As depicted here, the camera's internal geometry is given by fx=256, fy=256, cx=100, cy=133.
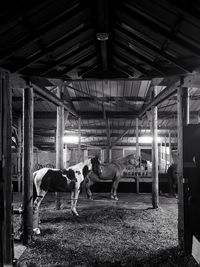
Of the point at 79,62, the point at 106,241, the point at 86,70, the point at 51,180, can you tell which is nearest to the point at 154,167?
the point at 51,180

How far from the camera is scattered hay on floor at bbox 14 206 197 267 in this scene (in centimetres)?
500

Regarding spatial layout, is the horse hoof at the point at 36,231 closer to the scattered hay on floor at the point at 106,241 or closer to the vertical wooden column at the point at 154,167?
the scattered hay on floor at the point at 106,241

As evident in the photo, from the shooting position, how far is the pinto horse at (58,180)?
753cm

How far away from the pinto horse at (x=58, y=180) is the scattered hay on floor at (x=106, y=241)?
0.87 meters

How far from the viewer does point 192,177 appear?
510 cm

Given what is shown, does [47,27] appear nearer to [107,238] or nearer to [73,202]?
[107,238]

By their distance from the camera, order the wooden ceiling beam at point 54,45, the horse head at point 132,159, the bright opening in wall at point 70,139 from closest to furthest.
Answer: the wooden ceiling beam at point 54,45, the horse head at point 132,159, the bright opening in wall at point 70,139

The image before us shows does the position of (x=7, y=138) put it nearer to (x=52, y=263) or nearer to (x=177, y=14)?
(x=52, y=263)

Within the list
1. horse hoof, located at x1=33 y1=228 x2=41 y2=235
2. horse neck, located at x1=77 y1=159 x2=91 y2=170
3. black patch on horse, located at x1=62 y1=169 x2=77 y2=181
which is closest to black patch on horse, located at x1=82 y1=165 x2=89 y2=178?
horse neck, located at x1=77 y1=159 x2=91 y2=170

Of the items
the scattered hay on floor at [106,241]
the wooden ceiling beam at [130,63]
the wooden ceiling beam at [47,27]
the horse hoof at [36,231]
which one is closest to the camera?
the wooden ceiling beam at [47,27]

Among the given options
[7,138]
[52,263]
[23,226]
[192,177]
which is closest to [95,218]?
[23,226]

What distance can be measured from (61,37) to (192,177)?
3738 millimetres

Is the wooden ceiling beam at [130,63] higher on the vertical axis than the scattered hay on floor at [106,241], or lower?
higher

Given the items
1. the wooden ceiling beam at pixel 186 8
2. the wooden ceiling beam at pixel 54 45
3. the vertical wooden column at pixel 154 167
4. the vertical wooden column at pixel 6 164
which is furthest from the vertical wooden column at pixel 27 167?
the vertical wooden column at pixel 154 167
